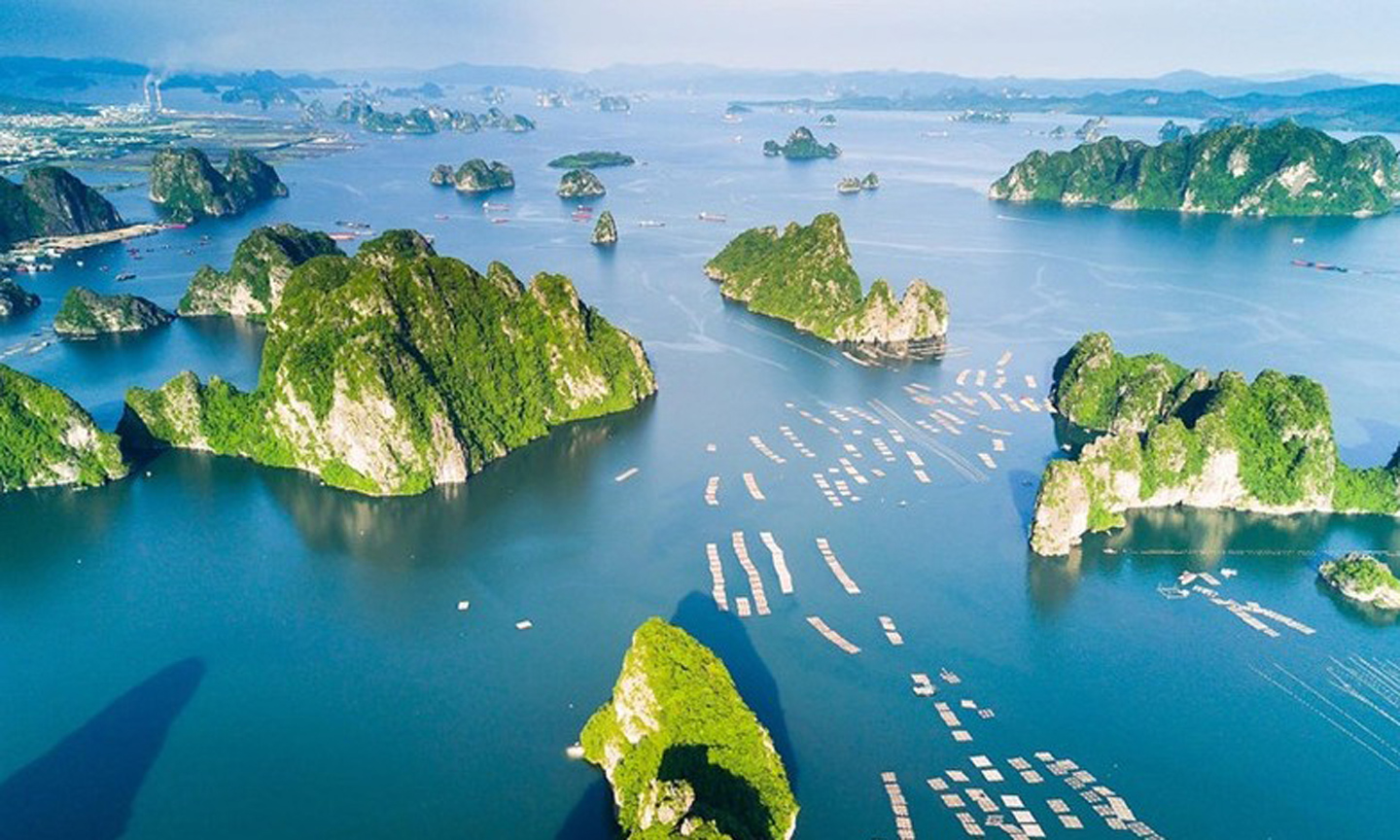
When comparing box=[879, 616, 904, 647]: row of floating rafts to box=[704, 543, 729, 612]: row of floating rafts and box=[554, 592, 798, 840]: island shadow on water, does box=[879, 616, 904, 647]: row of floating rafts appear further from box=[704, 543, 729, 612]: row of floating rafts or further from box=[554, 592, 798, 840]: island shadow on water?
box=[704, 543, 729, 612]: row of floating rafts

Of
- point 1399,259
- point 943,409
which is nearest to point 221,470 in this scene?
point 943,409

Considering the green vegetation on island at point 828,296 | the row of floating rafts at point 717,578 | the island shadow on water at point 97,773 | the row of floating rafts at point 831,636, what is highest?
the green vegetation on island at point 828,296

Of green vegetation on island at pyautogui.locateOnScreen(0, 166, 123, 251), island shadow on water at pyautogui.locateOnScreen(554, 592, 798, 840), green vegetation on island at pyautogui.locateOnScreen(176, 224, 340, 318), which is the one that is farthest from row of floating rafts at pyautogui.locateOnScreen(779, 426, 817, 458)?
green vegetation on island at pyautogui.locateOnScreen(0, 166, 123, 251)

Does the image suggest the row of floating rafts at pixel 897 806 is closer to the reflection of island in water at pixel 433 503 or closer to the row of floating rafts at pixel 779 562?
the row of floating rafts at pixel 779 562

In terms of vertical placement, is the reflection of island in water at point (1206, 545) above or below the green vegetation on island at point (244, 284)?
below

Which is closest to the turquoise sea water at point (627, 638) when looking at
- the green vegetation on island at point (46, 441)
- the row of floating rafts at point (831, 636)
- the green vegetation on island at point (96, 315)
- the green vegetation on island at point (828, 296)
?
the row of floating rafts at point (831, 636)

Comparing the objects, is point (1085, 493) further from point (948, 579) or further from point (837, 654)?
point (837, 654)

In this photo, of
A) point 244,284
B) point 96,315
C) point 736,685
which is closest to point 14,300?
point 96,315
